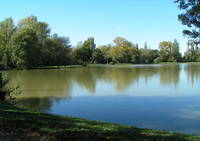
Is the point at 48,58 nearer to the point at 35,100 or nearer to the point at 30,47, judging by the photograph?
the point at 30,47

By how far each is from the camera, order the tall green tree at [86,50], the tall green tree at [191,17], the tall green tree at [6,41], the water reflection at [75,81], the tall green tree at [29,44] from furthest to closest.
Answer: the tall green tree at [86,50], the tall green tree at [6,41], the tall green tree at [29,44], the water reflection at [75,81], the tall green tree at [191,17]

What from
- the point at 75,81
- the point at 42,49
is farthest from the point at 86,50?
the point at 75,81

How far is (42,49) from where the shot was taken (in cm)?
4997

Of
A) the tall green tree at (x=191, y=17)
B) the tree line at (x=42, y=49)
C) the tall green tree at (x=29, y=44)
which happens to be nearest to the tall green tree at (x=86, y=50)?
the tree line at (x=42, y=49)

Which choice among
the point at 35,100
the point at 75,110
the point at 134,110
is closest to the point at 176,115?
the point at 134,110

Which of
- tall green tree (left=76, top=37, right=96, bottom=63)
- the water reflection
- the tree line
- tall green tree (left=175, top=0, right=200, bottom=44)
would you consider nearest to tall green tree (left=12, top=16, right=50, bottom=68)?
the tree line

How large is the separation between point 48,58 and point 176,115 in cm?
4624

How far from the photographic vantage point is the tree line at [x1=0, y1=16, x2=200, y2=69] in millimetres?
42562

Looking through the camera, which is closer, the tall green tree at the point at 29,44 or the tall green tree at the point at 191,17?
the tall green tree at the point at 191,17

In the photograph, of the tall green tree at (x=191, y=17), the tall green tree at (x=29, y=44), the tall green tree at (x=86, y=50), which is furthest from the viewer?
the tall green tree at (x=86, y=50)

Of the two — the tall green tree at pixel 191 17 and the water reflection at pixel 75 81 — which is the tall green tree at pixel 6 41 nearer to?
the water reflection at pixel 75 81

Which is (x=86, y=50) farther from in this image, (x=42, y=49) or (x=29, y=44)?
(x=29, y=44)

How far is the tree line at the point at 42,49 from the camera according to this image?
140ft

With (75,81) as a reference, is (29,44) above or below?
above
